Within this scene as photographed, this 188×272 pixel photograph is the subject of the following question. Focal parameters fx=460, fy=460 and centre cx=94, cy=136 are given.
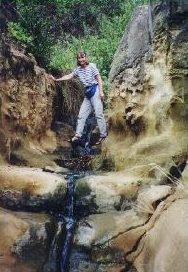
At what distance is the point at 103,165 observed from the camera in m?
10.1

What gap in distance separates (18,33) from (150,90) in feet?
17.5

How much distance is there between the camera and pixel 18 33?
13.0 metres

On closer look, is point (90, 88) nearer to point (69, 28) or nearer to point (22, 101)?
point (22, 101)

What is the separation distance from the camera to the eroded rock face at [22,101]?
1038 centimetres

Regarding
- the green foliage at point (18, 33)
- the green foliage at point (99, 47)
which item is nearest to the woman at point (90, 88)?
the green foliage at point (18, 33)

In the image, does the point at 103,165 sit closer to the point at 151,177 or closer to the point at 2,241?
the point at 151,177

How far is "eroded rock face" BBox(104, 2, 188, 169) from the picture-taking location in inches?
342

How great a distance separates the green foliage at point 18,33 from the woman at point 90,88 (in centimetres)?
335

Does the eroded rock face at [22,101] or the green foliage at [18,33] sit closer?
the eroded rock face at [22,101]

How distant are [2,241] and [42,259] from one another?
26.6 inches

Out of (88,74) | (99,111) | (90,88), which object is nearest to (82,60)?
(88,74)

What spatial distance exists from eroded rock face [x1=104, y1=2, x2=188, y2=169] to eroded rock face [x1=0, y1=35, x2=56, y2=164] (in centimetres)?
228

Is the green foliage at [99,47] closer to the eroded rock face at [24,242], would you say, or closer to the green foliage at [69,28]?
the green foliage at [69,28]

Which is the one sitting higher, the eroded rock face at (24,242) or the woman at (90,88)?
the woman at (90,88)
